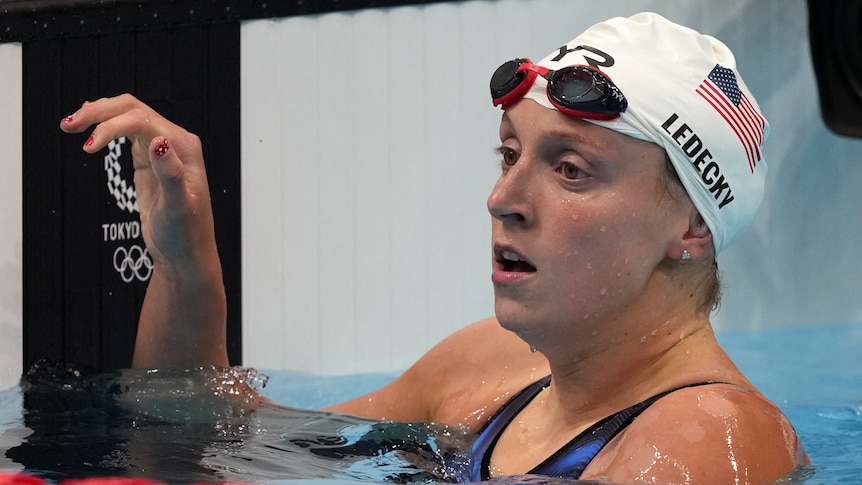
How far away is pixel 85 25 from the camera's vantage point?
4.44 meters

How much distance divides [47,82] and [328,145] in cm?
120

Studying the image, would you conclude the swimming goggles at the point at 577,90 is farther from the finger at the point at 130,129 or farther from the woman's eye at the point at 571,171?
the finger at the point at 130,129

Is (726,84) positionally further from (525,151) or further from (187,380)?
(187,380)

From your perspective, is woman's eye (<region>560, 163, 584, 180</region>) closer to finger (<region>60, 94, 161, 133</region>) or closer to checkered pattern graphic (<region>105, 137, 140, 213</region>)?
finger (<region>60, 94, 161, 133</region>)

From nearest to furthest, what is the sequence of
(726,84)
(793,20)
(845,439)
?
1. (726,84)
2. (845,439)
3. (793,20)

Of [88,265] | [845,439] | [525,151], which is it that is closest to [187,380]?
[525,151]

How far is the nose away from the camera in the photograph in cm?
173

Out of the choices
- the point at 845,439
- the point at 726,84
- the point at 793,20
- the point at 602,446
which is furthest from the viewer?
the point at 793,20

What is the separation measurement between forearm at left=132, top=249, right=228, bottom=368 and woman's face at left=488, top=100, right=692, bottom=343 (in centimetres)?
84

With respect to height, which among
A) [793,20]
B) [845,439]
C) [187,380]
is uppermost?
[793,20]

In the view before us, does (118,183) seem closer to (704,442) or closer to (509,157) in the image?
(509,157)

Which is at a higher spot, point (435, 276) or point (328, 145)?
point (328, 145)

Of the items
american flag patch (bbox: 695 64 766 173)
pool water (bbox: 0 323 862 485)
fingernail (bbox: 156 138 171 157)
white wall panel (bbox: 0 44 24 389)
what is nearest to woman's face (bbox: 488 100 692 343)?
american flag patch (bbox: 695 64 766 173)

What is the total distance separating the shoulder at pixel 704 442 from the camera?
1499 millimetres
